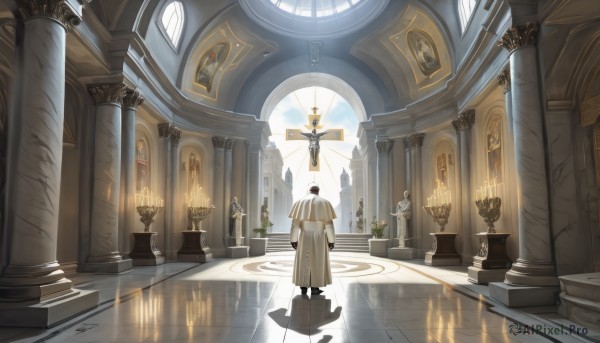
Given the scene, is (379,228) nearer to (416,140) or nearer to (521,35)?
(416,140)

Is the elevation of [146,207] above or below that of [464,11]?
below

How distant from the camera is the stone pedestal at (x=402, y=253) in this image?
1627 centimetres

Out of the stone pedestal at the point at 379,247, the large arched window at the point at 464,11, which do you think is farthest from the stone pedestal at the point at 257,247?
the large arched window at the point at 464,11

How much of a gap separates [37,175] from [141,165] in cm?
816

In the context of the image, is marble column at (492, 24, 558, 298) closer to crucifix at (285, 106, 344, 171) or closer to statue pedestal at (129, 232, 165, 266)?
statue pedestal at (129, 232, 165, 266)

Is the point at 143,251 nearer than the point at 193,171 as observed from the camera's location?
Yes

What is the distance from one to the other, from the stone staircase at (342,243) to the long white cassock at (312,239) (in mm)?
11193

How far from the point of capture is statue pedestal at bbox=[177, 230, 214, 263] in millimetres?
14961

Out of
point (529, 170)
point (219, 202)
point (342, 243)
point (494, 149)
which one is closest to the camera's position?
point (529, 170)

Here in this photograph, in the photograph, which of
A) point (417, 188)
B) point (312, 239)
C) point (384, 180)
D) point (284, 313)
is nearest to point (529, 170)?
point (312, 239)

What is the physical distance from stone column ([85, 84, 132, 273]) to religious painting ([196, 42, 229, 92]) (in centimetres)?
646

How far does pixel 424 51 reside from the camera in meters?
16.9

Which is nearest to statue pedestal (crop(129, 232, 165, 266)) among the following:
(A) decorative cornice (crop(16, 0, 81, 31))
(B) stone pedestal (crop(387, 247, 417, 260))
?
(A) decorative cornice (crop(16, 0, 81, 31))

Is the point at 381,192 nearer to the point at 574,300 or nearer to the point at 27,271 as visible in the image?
the point at 574,300
